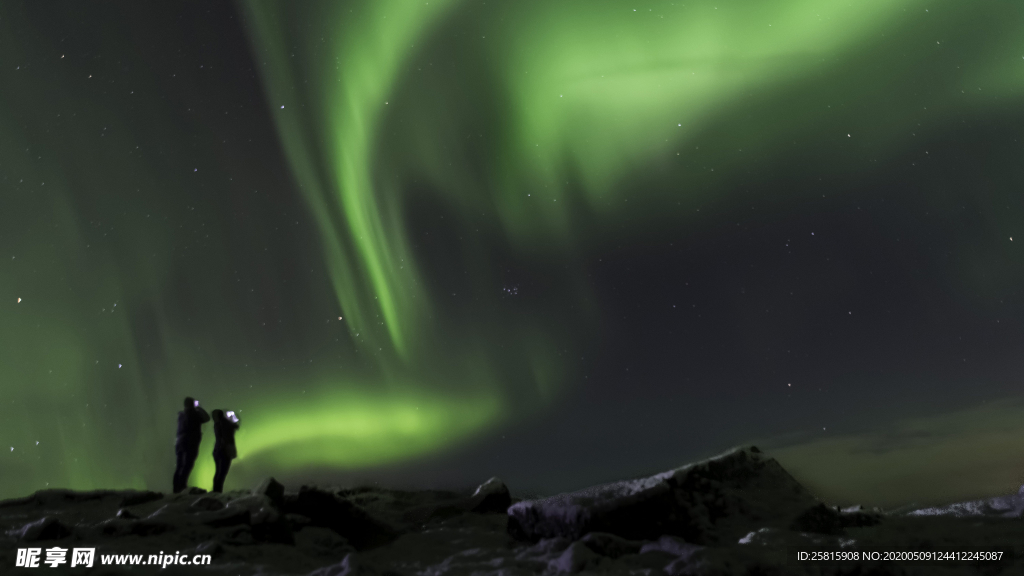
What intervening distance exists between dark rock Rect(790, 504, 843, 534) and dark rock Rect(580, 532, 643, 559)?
2.39 meters

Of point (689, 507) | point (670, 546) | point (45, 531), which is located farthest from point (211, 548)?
point (689, 507)

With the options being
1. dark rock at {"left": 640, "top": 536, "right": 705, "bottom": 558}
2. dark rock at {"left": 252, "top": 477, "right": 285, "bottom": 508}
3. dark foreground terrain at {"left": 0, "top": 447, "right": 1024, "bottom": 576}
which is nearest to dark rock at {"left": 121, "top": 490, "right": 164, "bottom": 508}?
dark foreground terrain at {"left": 0, "top": 447, "right": 1024, "bottom": 576}

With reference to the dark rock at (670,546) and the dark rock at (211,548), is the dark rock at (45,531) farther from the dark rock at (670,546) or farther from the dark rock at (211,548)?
the dark rock at (670,546)

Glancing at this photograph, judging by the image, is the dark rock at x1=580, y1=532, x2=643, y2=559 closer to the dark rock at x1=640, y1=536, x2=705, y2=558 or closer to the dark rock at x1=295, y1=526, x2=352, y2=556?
the dark rock at x1=640, y1=536, x2=705, y2=558

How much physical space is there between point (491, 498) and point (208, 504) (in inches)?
147

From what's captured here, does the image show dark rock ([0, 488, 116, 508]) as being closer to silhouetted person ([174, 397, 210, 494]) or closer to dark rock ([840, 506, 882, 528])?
silhouetted person ([174, 397, 210, 494])

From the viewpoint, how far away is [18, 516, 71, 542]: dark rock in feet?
19.6

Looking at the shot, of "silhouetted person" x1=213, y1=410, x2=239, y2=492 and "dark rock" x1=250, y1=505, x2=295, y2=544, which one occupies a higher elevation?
"silhouetted person" x1=213, y1=410, x2=239, y2=492

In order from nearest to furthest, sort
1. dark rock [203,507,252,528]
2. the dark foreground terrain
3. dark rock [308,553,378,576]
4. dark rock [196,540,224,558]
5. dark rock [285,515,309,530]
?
dark rock [308,553,378,576] → the dark foreground terrain → dark rock [196,540,224,558] → dark rock [203,507,252,528] → dark rock [285,515,309,530]

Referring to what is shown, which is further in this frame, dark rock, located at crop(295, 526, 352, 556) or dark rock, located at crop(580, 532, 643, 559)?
dark rock, located at crop(295, 526, 352, 556)

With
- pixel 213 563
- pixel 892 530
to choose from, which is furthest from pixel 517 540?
pixel 892 530

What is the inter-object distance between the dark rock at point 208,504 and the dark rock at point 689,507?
3643 mm

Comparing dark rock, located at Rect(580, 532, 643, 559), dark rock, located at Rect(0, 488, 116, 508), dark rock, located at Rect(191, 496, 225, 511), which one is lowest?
dark rock, located at Rect(580, 532, 643, 559)

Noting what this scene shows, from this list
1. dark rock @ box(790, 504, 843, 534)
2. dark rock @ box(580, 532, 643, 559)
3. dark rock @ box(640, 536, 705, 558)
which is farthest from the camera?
dark rock @ box(790, 504, 843, 534)
